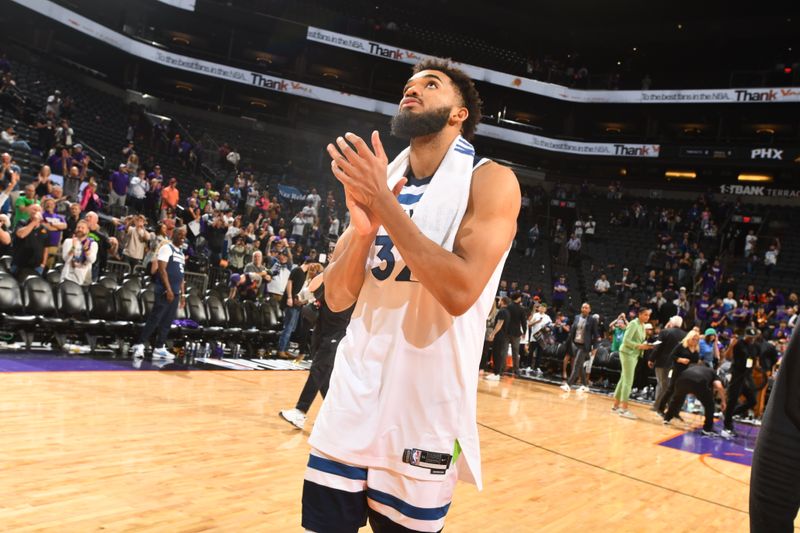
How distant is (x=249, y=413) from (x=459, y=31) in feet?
99.7

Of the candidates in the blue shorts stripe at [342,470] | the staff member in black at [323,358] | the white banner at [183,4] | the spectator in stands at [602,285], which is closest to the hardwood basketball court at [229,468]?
the staff member in black at [323,358]

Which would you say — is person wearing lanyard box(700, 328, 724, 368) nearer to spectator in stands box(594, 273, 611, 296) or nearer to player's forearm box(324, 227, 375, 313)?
spectator in stands box(594, 273, 611, 296)

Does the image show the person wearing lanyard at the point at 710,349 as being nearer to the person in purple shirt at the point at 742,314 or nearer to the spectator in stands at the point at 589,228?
the person in purple shirt at the point at 742,314

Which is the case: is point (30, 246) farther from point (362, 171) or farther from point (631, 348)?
point (631, 348)

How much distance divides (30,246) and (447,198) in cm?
867

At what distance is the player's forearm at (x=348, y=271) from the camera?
6.01 ft

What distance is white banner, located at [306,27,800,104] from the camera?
89.4ft

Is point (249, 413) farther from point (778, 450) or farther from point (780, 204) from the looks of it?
point (780, 204)

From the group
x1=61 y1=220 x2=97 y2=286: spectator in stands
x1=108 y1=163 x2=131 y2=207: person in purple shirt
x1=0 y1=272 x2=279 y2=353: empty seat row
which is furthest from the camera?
x1=108 y1=163 x2=131 y2=207: person in purple shirt

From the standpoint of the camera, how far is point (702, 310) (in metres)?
19.7

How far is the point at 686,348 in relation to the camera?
10758 millimetres

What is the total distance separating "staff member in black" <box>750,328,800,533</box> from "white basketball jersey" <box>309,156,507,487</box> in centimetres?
66

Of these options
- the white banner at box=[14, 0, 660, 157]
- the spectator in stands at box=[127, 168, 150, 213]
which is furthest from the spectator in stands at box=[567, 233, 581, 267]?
the spectator in stands at box=[127, 168, 150, 213]

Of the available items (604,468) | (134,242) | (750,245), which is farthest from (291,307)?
(750,245)
